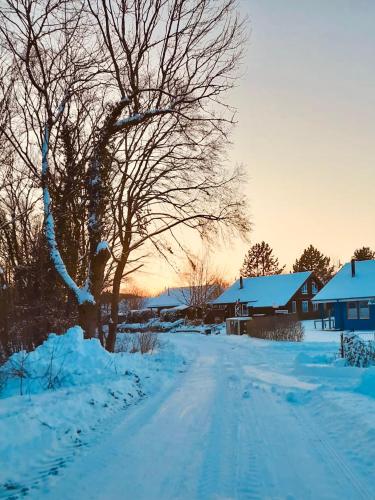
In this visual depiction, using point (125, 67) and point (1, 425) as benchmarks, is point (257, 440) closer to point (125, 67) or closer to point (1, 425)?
point (1, 425)

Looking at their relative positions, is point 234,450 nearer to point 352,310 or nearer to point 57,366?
point 57,366

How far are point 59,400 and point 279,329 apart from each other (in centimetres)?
2237

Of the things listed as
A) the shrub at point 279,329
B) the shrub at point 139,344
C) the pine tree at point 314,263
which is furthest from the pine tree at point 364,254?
the shrub at point 139,344

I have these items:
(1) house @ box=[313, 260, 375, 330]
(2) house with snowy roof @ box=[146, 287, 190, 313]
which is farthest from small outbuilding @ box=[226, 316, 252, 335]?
(2) house with snowy roof @ box=[146, 287, 190, 313]

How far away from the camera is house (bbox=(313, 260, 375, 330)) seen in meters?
37.2

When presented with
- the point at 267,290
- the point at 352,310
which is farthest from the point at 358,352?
the point at 267,290

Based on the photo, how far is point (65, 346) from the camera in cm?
1041

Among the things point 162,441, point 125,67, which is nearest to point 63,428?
point 162,441

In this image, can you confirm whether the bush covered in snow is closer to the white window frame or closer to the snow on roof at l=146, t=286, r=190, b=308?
the white window frame

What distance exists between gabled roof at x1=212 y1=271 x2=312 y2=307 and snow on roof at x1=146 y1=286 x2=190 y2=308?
1781 cm

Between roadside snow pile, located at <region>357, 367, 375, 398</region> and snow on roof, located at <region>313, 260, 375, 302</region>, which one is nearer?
roadside snow pile, located at <region>357, 367, 375, 398</region>

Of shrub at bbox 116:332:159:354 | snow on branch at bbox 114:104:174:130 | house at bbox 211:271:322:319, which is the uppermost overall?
snow on branch at bbox 114:104:174:130

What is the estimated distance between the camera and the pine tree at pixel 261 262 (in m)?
95.0

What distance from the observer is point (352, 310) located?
38562 mm
